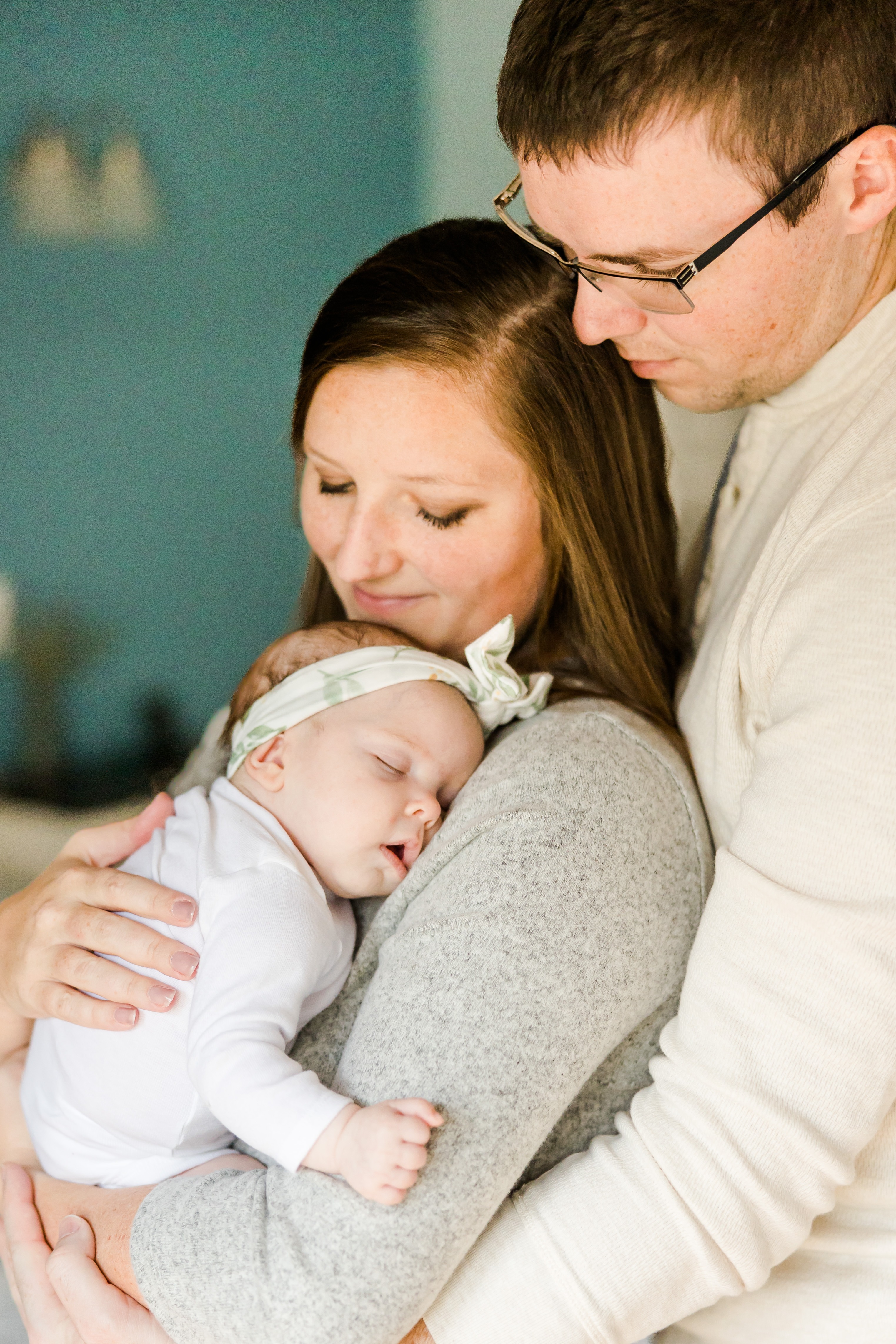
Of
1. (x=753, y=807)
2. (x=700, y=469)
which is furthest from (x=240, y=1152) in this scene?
(x=700, y=469)

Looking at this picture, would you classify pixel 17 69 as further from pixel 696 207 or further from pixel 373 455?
pixel 696 207

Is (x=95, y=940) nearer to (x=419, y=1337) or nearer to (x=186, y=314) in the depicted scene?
(x=419, y=1337)

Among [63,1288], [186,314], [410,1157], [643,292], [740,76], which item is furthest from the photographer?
[186,314]

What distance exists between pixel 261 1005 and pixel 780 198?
1059 millimetres

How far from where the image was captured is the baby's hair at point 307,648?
1.58 meters

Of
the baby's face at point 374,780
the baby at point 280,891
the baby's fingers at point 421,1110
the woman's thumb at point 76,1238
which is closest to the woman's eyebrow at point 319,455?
the baby at point 280,891

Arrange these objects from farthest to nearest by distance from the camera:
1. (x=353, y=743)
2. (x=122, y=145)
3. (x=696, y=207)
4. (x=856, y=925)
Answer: (x=122, y=145) < (x=353, y=743) < (x=696, y=207) < (x=856, y=925)

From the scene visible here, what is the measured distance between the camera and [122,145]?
3457 millimetres

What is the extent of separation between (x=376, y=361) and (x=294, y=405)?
0.72 feet

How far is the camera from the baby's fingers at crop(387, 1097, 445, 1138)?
3.42ft

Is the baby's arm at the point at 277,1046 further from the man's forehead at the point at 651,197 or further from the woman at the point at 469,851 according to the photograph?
the man's forehead at the point at 651,197

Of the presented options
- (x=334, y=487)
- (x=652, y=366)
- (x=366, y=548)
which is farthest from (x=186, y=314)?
(x=652, y=366)

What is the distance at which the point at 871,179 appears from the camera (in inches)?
48.3

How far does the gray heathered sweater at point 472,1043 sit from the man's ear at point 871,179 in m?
0.68
